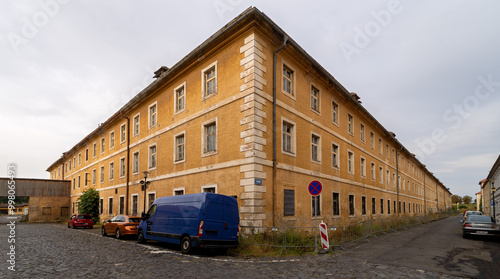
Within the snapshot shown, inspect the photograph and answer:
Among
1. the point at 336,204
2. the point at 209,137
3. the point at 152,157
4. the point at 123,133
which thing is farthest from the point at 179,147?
the point at 123,133

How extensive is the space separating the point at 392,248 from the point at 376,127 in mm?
19500

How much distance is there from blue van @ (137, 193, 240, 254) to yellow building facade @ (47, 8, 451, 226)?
1.69 meters

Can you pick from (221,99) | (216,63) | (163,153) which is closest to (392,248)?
(221,99)

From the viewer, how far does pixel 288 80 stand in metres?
17.5

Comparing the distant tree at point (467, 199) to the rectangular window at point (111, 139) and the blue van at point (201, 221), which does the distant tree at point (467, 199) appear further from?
the blue van at point (201, 221)

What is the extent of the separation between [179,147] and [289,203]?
7.40 meters

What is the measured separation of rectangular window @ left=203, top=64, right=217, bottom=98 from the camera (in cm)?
1703

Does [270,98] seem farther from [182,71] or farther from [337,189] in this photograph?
[337,189]

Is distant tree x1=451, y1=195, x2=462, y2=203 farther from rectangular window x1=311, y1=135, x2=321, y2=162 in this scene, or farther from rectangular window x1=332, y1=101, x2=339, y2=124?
rectangular window x1=311, y1=135, x2=321, y2=162

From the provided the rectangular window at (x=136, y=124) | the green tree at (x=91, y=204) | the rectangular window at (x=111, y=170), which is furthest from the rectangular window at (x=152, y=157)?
the green tree at (x=91, y=204)

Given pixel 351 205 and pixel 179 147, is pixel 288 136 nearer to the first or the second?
pixel 179 147

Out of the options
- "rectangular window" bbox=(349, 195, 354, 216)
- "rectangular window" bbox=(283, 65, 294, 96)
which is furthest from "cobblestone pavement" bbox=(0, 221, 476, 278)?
"rectangular window" bbox=(349, 195, 354, 216)

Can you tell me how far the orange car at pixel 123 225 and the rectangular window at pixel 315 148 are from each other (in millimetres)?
10097

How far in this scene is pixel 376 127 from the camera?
31.0 m
